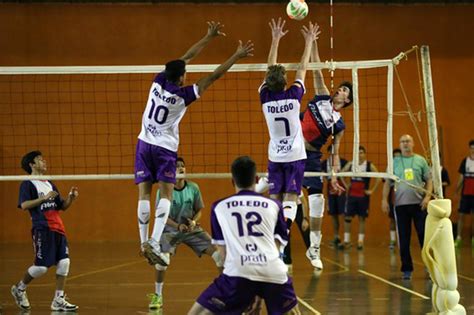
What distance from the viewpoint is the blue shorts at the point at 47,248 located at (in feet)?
36.4

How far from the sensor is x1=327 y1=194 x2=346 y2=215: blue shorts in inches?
789

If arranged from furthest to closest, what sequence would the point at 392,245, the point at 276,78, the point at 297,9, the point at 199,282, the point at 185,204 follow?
1. the point at 392,245
2. the point at 199,282
3. the point at 185,204
4. the point at 297,9
5. the point at 276,78

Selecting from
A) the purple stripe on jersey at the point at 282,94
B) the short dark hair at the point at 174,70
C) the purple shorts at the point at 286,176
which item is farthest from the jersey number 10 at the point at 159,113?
the purple shorts at the point at 286,176

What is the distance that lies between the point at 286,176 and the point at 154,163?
1.61 metres

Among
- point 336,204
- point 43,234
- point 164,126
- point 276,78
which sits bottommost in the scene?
point 336,204

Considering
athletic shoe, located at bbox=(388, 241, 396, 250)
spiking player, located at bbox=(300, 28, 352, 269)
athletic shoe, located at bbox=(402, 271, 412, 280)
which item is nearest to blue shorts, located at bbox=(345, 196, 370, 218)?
athletic shoe, located at bbox=(388, 241, 396, 250)

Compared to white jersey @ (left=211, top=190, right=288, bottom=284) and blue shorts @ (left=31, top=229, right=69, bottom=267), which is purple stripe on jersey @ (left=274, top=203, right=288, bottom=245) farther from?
blue shorts @ (left=31, top=229, right=69, bottom=267)

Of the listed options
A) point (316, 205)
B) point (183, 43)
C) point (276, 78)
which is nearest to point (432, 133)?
point (276, 78)

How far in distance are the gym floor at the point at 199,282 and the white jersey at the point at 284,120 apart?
2.12 metres

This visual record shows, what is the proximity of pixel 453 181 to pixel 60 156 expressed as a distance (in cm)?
1011

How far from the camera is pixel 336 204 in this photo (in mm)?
20062

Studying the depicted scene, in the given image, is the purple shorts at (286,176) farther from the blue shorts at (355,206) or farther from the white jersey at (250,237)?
the blue shorts at (355,206)

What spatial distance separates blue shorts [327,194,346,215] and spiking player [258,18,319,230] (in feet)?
32.9

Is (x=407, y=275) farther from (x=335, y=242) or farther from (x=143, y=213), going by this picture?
(x=335, y=242)
